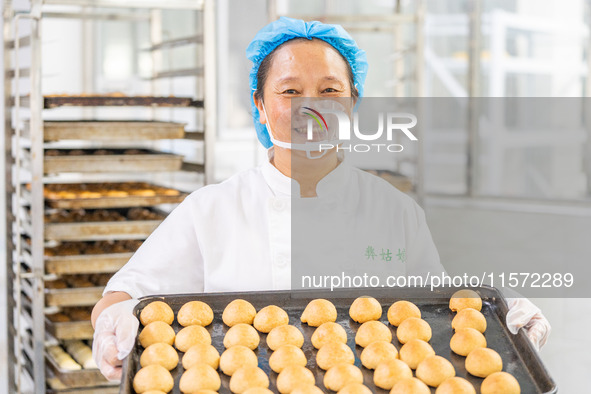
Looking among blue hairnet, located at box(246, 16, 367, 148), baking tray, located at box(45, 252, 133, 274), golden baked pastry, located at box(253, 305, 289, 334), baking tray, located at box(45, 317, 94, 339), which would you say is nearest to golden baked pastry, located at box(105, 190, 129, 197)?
baking tray, located at box(45, 252, 133, 274)

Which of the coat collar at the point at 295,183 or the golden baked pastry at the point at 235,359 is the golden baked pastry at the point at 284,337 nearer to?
the golden baked pastry at the point at 235,359

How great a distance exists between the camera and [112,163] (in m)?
2.97

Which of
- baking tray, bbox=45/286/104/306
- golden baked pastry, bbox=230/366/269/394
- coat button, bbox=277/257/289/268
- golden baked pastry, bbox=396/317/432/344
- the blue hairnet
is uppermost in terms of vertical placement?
the blue hairnet

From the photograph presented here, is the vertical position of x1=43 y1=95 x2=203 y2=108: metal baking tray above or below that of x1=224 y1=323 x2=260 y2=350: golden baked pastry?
above

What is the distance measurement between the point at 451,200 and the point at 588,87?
1536mm

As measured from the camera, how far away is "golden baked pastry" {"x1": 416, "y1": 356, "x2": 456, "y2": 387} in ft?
3.99

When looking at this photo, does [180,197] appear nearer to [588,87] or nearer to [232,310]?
[232,310]

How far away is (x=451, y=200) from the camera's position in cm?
636

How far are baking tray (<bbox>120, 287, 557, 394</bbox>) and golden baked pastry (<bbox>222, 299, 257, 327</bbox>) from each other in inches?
1.0

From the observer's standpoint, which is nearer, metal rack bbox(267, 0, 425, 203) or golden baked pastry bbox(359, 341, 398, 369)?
golden baked pastry bbox(359, 341, 398, 369)

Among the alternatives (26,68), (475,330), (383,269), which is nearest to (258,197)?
(383,269)

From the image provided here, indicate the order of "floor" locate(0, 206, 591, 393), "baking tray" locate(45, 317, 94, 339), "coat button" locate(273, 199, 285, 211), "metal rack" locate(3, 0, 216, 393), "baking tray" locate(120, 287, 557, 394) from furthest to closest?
"floor" locate(0, 206, 591, 393) → "baking tray" locate(45, 317, 94, 339) → "metal rack" locate(3, 0, 216, 393) → "coat button" locate(273, 199, 285, 211) → "baking tray" locate(120, 287, 557, 394)

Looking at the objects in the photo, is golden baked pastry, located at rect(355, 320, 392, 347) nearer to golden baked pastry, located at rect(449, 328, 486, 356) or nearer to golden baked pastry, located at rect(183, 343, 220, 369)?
golden baked pastry, located at rect(449, 328, 486, 356)

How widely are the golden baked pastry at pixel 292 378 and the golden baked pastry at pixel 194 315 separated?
0.27m
